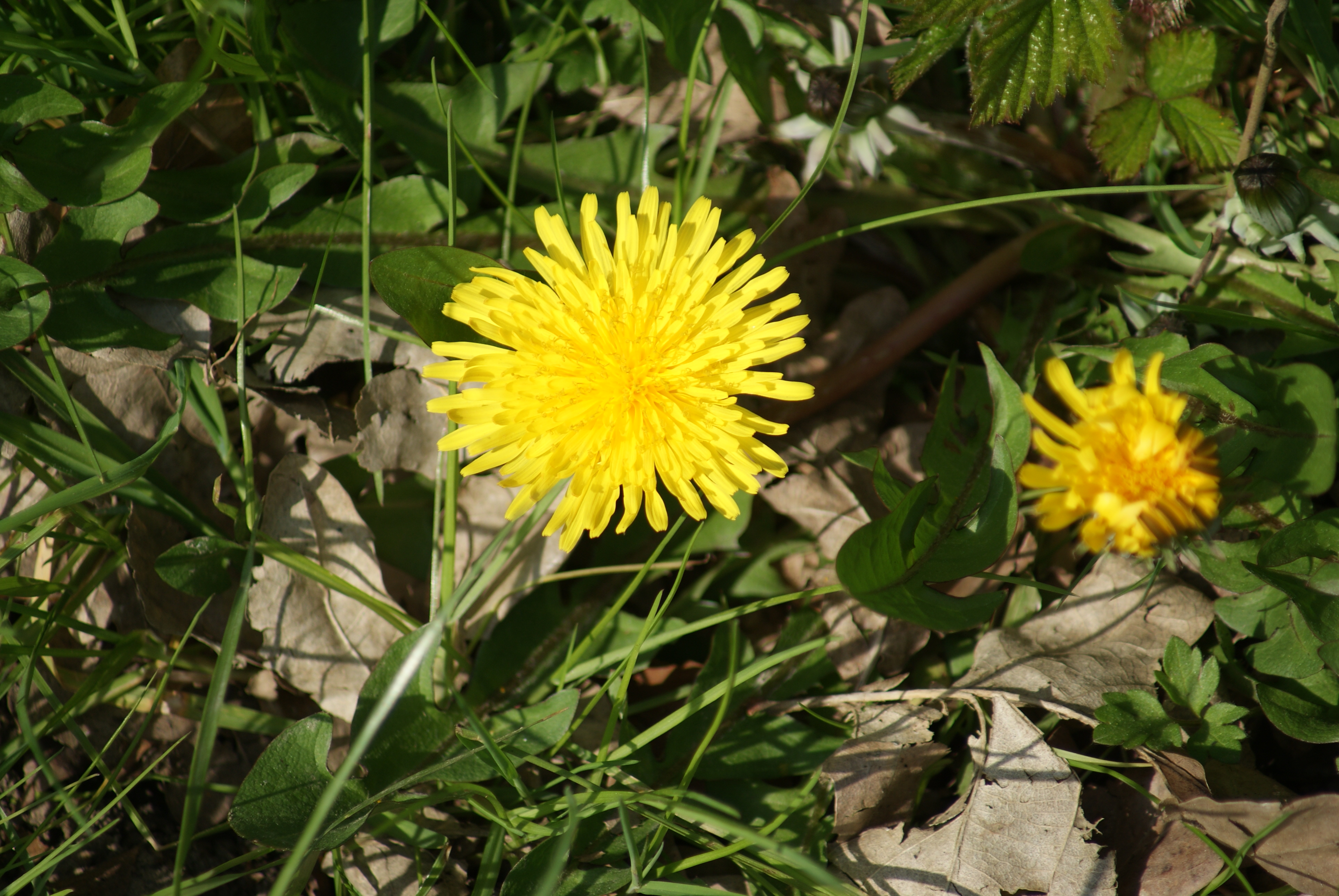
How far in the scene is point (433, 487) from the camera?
7.91 ft

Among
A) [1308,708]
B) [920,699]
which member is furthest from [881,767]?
[1308,708]

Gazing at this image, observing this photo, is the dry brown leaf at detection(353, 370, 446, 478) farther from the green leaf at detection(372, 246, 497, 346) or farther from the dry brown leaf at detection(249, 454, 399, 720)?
the green leaf at detection(372, 246, 497, 346)

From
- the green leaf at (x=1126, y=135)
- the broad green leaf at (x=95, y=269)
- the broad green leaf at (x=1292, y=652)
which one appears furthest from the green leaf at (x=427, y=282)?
the broad green leaf at (x=1292, y=652)

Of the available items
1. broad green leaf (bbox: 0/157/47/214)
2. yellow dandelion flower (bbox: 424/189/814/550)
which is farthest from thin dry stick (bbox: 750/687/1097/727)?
broad green leaf (bbox: 0/157/47/214)

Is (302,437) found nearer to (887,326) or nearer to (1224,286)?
(887,326)

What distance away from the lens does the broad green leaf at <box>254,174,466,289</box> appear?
7.60 ft

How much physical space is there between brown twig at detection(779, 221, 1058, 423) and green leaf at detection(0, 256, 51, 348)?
6.60 feet

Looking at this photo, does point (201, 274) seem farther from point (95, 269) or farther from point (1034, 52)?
point (1034, 52)

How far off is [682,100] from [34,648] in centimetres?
241

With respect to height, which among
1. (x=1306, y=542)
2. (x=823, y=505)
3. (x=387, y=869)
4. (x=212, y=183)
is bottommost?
(x=387, y=869)

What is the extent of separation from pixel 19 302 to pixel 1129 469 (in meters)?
2.62

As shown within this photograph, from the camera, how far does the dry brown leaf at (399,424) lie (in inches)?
89.2

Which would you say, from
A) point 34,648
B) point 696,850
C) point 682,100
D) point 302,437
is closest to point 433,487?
point 302,437

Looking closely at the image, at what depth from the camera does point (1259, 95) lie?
1932mm
